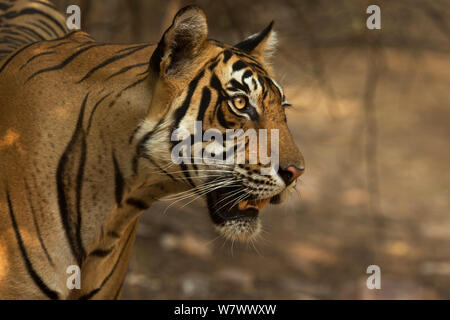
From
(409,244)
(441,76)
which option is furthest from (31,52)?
(441,76)

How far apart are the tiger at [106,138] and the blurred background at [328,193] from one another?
3.95 feet

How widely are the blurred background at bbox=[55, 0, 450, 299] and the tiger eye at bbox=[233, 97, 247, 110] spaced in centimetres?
129

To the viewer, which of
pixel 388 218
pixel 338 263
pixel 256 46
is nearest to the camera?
pixel 256 46

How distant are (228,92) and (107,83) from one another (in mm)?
483

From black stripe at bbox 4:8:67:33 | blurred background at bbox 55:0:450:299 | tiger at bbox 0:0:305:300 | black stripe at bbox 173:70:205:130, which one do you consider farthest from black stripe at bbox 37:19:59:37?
black stripe at bbox 173:70:205:130

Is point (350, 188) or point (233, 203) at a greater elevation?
point (350, 188)

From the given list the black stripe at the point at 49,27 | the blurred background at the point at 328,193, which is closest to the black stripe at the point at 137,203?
the blurred background at the point at 328,193

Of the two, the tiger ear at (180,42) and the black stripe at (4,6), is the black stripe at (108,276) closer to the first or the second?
the tiger ear at (180,42)

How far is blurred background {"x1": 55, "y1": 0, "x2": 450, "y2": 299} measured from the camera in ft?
19.1

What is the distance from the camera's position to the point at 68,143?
2.88m

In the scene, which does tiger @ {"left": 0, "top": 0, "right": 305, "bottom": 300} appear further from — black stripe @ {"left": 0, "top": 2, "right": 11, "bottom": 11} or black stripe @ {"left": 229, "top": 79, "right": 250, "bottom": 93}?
black stripe @ {"left": 0, "top": 2, "right": 11, "bottom": 11}

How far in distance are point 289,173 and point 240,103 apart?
34 centimetres

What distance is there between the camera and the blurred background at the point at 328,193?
19.1ft

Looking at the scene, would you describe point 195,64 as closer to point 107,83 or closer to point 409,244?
point 107,83
